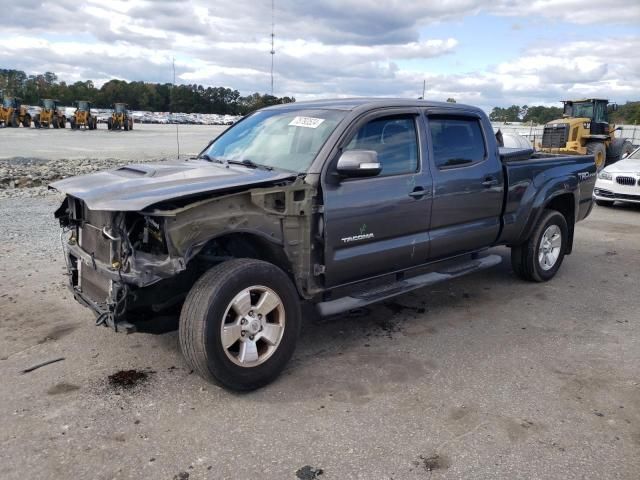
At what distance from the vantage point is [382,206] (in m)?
4.28

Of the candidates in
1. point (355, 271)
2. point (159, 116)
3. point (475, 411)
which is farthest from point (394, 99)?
point (159, 116)

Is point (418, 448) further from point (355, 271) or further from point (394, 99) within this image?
point (394, 99)

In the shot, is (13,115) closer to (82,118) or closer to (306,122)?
(82,118)

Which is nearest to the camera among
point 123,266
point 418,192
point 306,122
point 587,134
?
point 123,266

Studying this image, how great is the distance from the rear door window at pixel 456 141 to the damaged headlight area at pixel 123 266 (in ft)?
8.24

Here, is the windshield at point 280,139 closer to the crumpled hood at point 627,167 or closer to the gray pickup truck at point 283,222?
the gray pickup truck at point 283,222

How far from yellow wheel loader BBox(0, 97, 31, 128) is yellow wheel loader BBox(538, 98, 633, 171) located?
34102mm

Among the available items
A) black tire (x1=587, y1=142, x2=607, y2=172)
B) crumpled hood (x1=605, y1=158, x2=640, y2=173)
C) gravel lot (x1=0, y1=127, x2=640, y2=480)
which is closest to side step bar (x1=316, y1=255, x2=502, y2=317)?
Result: gravel lot (x1=0, y1=127, x2=640, y2=480)

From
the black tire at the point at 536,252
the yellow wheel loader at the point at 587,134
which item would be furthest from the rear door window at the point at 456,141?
the yellow wheel loader at the point at 587,134

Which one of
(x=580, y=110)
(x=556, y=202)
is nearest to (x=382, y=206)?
(x=556, y=202)

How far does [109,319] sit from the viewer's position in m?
3.55

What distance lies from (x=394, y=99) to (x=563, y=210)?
2.92m

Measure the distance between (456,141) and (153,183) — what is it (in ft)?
9.41

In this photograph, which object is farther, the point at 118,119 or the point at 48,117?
the point at 118,119
